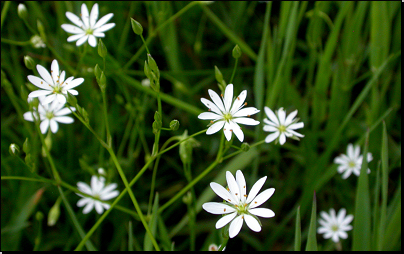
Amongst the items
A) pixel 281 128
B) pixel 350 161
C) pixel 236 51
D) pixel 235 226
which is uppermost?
pixel 350 161

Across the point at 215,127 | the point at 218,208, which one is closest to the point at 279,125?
the point at 215,127

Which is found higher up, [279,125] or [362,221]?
[279,125]

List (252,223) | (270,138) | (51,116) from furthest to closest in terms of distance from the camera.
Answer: (51,116)
(270,138)
(252,223)

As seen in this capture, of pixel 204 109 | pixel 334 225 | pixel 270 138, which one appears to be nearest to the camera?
pixel 270 138

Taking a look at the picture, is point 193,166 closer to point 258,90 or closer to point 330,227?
point 258,90

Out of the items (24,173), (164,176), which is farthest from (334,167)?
(24,173)

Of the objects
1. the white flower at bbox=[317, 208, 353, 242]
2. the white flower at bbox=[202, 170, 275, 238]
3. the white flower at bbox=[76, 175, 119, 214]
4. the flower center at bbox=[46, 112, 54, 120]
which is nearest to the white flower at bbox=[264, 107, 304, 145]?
the white flower at bbox=[202, 170, 275, 238]

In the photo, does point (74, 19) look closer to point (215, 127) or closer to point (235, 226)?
point (215, 127)

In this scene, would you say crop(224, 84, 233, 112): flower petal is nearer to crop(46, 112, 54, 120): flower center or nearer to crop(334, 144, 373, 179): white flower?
crop(46, 112, 54, 120): flower center
